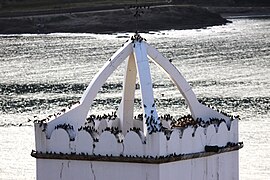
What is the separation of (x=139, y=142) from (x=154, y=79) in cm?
3870

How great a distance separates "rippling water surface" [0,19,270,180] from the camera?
29656 millimetres

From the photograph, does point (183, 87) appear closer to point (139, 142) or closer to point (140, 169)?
point (139, 142)

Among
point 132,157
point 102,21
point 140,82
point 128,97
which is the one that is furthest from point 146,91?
point 102,21

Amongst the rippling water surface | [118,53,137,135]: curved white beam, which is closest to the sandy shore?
the rippling water surface

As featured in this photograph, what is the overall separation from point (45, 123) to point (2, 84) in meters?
38.4

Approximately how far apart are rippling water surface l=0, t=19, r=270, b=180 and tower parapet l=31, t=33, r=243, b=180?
9.28 meters

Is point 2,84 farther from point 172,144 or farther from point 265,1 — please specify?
point 265,1

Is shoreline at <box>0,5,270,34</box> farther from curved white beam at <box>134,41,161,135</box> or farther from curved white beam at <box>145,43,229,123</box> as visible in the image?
curved white beam at <box>134,41,161,135</box>

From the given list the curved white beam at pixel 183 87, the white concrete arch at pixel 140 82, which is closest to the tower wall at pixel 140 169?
the white concrete arch at pixel 140 82

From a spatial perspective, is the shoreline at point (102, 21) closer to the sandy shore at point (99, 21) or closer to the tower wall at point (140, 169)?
the sandy shore at point (99, 21)

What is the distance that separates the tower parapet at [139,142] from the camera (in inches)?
537

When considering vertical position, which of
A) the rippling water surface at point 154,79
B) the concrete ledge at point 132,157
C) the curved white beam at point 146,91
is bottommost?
the concrete ledge at point 132,157

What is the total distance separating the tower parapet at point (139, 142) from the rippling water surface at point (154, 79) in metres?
9.28

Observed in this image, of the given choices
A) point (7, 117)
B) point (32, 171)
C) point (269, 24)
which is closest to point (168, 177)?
point (32, 171)
